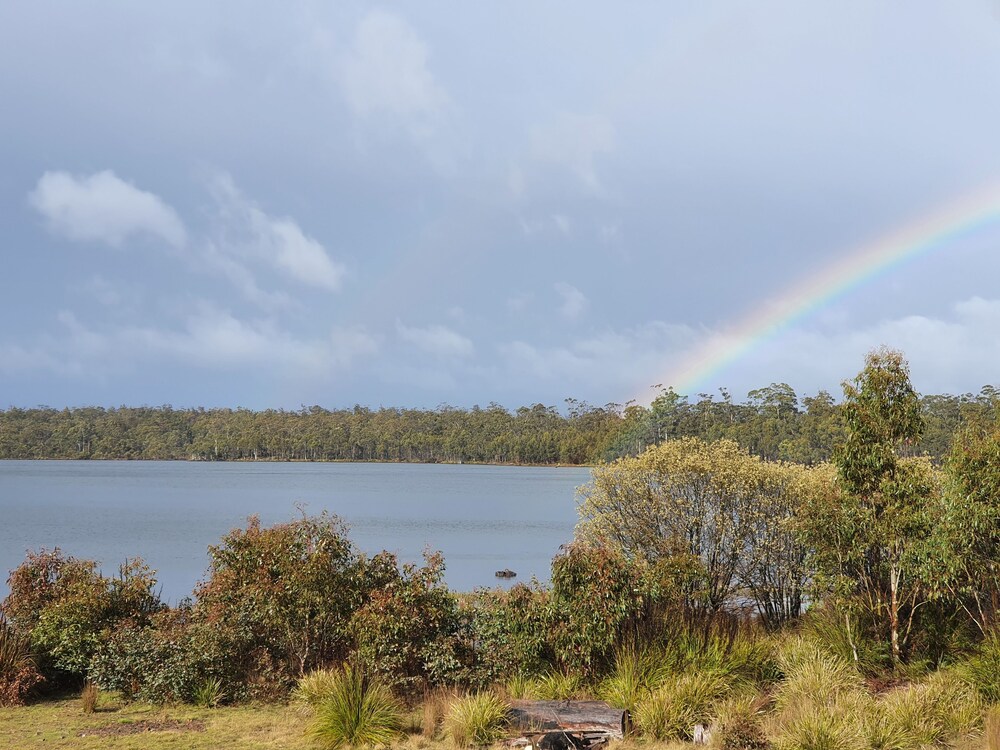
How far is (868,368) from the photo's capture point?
40.9 feet

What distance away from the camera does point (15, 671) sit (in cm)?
1195

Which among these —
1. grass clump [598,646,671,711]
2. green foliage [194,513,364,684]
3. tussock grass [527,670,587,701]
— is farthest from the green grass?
grass clump [598,646,671,711]

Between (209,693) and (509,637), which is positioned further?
(209,693)

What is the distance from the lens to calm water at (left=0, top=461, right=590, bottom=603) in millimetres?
39219

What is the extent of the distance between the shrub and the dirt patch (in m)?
1.92

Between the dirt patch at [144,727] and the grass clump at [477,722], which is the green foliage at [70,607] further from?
the grass clump at [477,722]

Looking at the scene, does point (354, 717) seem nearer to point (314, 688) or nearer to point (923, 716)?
point (314, 688)

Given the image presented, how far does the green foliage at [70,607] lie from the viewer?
12.5 metres

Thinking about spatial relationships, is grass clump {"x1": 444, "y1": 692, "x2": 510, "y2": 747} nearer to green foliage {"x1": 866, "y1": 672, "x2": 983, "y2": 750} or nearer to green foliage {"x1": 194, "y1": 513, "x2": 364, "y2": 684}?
green foliage {"x1": 194, "y1": 513, "x2": 364, "y2": 684}

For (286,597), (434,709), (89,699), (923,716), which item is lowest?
(89,699)

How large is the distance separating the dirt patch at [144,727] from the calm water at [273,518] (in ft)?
40.1

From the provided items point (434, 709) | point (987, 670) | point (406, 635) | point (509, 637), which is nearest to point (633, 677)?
point (509, 637)

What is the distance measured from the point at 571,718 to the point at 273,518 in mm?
54977

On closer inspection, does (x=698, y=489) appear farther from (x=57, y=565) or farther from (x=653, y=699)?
(x=57, y=565)
